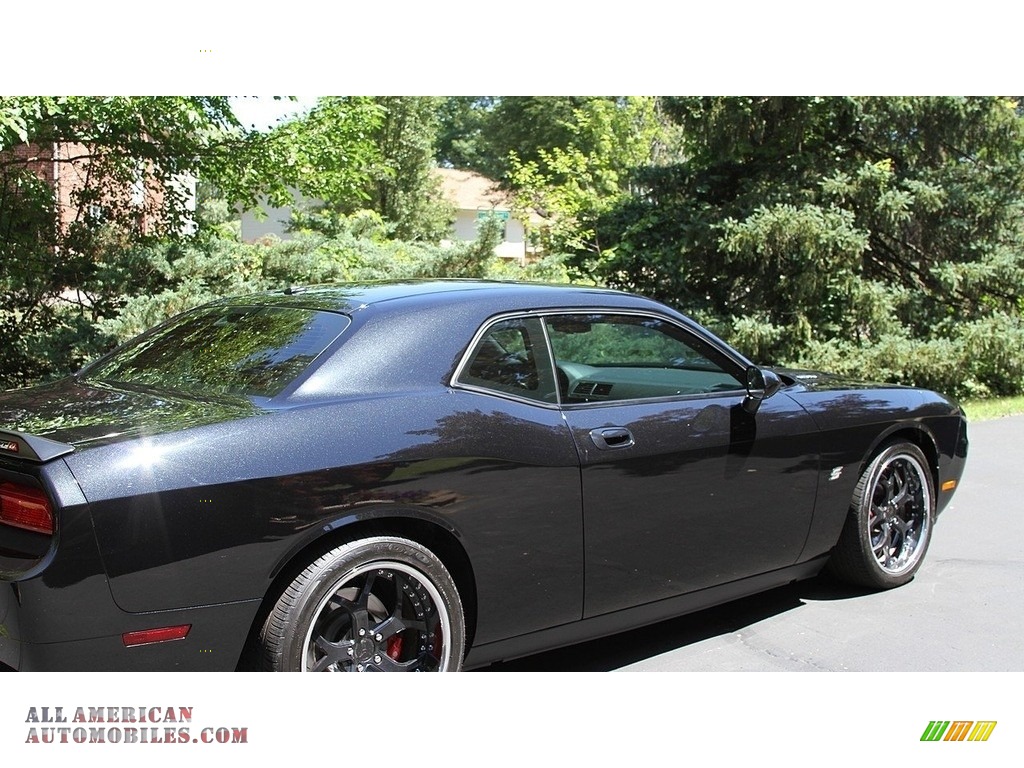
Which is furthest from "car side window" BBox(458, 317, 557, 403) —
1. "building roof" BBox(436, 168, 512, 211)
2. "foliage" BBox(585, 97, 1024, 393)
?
"building roof" BBox(436, 168, 512, 211)

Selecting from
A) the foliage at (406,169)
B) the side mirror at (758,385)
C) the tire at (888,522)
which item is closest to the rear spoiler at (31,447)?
the side mirror at (758,385)

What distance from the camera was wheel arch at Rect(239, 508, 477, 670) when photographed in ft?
9.71

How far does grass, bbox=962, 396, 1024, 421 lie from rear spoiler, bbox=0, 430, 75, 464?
32.9 feet

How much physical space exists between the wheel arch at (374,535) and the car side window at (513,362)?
1.86 ft

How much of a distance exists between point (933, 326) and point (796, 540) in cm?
864

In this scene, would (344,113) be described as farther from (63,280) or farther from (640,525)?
(640,525)

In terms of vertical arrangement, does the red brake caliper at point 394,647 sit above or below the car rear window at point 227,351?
below

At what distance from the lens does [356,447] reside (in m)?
3.10

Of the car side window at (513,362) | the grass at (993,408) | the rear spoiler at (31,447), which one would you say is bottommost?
the grass at (993,408)

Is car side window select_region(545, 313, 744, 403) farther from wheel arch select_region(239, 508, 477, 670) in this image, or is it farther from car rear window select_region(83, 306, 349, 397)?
car rear window select_region(83, 306, 349, 397)

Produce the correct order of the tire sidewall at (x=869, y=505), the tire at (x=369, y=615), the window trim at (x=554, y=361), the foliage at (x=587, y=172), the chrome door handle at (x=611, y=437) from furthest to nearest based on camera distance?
the foliage at (x=587, y=172), the tire sidewall at (x=869, y=505), the chrome door handle at (x=611, y=437), the window trim at (x=554, y=361), the tire at (x=369, y=615)

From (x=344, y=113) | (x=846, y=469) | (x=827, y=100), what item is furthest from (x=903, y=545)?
(x=827, y=100)

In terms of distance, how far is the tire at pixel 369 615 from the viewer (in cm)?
294

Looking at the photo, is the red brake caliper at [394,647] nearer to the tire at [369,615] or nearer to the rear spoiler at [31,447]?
the tire at [369,615]
